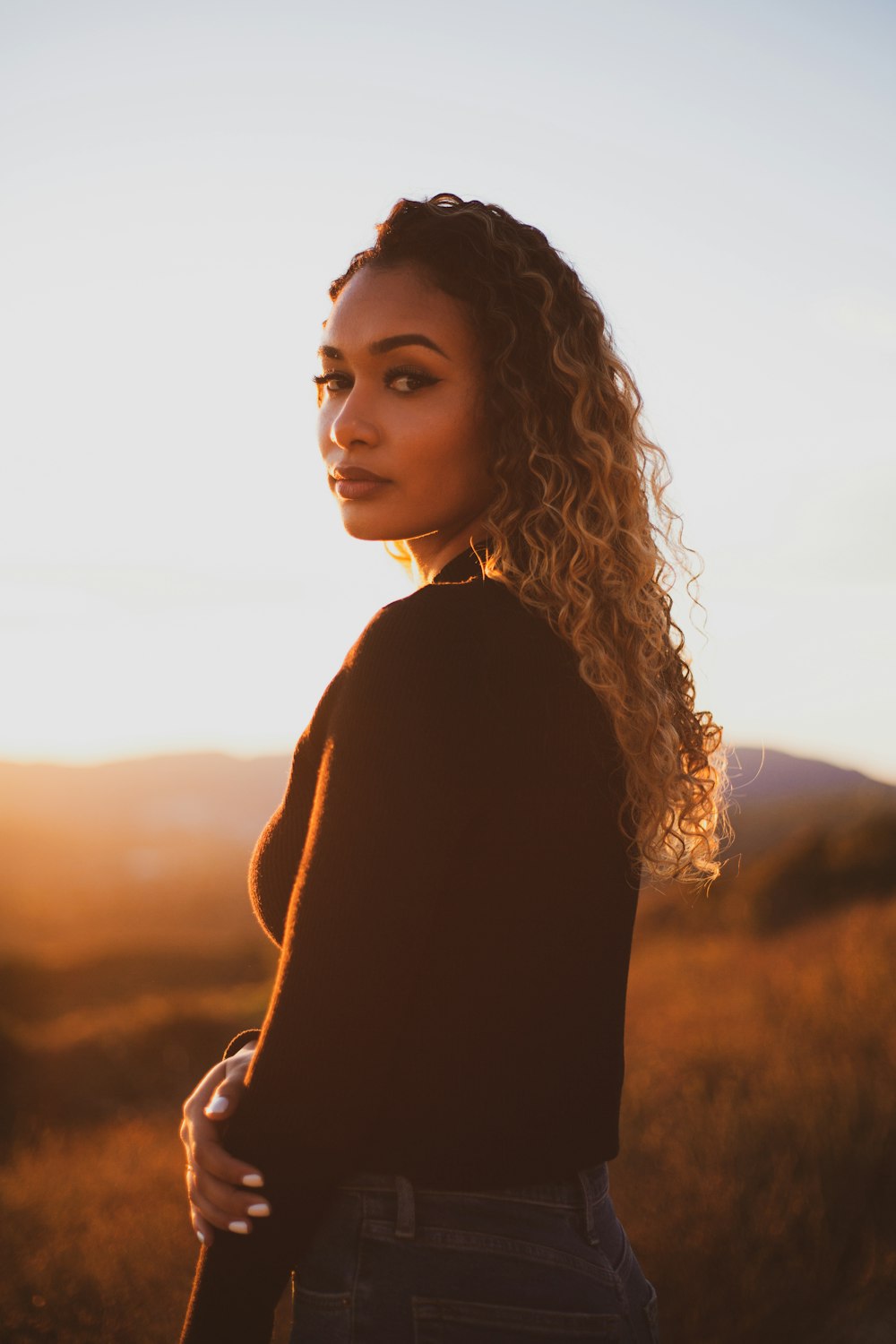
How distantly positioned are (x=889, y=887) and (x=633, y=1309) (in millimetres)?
13785

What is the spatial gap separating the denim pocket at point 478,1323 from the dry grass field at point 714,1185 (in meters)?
3.29

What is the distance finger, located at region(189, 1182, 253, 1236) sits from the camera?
1324mm

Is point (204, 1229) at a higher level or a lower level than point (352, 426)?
lower

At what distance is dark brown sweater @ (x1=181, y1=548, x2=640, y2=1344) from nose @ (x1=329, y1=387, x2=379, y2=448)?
488 millimetres

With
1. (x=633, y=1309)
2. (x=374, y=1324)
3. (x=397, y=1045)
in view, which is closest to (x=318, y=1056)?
(x=397, y=1045)

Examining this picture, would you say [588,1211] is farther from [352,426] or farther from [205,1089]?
[352,426]

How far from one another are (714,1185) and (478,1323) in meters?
4.32

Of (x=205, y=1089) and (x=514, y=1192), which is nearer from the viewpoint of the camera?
(x=514, y=1192)

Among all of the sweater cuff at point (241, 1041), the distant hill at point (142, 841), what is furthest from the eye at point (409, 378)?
the distant hill at point (142, 841)

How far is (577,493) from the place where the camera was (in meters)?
1.92

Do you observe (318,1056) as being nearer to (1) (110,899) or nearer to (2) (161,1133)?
(2) (161,1133)

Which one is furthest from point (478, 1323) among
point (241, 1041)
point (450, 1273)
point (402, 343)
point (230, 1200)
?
point (402, 343)

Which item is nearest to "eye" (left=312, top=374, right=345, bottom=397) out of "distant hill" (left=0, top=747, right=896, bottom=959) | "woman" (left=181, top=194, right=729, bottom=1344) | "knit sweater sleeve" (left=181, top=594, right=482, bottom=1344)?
"woman" (left=181, top=194, right=729, bottom=1344)

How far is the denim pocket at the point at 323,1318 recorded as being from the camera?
1347 mm
